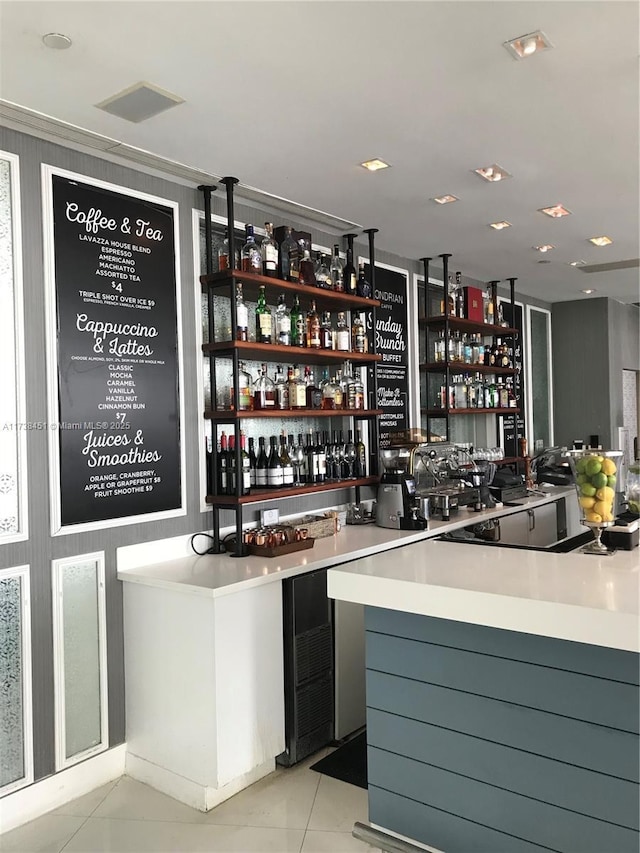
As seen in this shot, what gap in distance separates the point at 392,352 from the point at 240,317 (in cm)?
178

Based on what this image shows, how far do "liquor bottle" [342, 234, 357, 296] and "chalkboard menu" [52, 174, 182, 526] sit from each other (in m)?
1.26

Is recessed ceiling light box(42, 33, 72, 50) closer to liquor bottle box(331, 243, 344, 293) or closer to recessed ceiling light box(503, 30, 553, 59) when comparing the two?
recessed ceiling light box(503, 30, 553, 59)

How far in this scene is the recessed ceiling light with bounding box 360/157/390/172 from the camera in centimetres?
323

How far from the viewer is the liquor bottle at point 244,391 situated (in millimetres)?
3516

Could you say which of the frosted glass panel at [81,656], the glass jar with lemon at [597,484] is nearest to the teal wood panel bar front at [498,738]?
the glass jar with lemon at [597,484]

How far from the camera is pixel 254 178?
3.42m

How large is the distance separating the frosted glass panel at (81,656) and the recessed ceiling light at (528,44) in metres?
2.57

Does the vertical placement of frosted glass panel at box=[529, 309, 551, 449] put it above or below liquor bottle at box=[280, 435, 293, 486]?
above

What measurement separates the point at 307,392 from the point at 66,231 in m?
1.72

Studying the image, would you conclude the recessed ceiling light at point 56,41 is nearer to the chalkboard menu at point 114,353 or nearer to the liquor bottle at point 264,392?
the chalkboard menu at point 114,353

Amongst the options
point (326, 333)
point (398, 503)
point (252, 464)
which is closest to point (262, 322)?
point (326, 333)

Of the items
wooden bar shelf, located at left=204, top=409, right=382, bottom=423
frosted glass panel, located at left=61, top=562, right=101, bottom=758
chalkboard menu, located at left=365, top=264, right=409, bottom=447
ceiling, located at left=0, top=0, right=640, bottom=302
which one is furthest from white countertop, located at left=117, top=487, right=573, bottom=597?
ceiling, located at left=0, top=0, right=640, bottom=302

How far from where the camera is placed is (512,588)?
2166 millimetres

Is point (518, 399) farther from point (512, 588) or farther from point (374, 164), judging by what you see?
point (512, 588)
